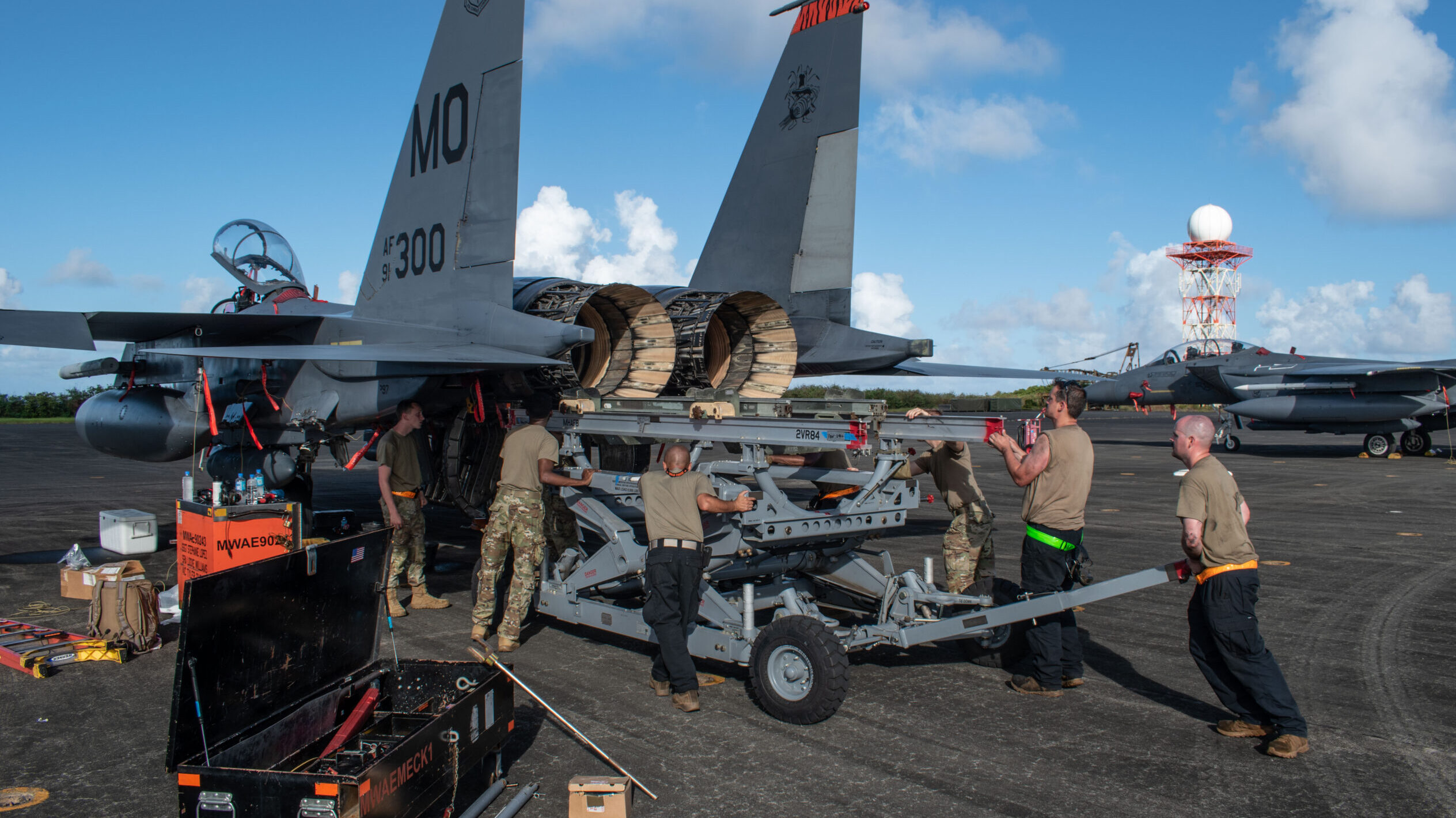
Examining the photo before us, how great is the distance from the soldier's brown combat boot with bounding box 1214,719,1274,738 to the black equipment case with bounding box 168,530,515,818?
12.0 feet

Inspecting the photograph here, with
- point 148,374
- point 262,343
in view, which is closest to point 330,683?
point 262,343

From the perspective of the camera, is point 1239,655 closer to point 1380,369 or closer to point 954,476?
point 954,476

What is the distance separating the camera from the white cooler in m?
9.63

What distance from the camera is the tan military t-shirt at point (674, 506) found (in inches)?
191

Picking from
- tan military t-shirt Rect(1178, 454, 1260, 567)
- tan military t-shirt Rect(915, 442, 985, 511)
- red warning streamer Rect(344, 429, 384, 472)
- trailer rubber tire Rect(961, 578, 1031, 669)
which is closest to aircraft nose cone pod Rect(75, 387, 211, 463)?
red warning streamer Rect(344, 429, 384, 472)

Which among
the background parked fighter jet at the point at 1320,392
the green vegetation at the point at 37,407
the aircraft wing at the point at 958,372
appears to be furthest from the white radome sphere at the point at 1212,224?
the green vegetation at the point at 37,407

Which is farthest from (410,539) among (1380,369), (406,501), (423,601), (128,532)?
(1380,369)

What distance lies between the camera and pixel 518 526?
614 centimetres

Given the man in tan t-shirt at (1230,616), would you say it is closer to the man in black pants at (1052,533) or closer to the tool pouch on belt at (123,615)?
the man in black pants at (1052,533)

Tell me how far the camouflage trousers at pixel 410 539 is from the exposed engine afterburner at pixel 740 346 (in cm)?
255

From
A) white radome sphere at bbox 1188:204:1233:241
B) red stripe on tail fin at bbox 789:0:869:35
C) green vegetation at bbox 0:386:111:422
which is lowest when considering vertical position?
green vegetation at bbox 0:386:111:422

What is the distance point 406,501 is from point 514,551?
67.3 inches

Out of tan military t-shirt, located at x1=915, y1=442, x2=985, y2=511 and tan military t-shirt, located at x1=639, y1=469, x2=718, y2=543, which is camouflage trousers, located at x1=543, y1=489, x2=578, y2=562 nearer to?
tan military t-shirt, located at x1=639, y1=469, x2=718, y2=543

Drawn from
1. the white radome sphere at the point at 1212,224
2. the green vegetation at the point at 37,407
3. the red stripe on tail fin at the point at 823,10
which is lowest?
the green vegetation at the point at 37,407
